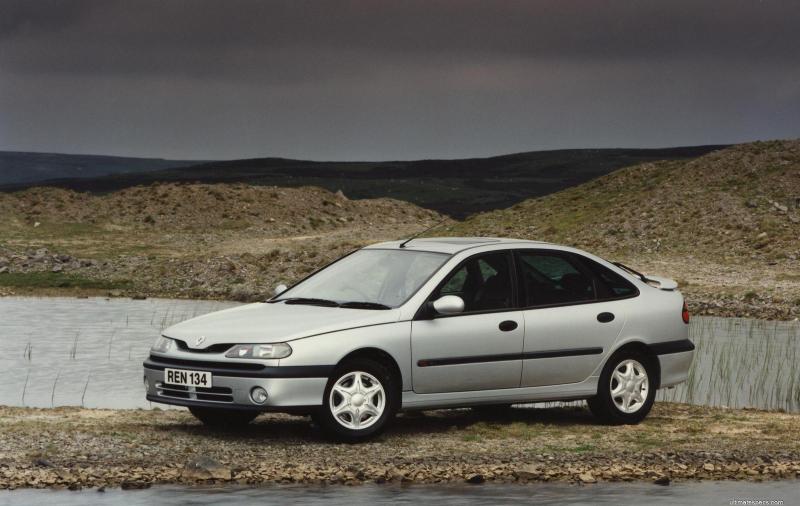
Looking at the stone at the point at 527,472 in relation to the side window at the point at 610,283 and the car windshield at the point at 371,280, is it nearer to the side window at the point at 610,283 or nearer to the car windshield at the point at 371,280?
the car windshield at the point at 371,280

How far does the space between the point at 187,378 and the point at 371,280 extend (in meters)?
2.02

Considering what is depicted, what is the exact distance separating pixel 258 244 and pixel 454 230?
27.5ft

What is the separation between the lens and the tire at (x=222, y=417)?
41.1 ft

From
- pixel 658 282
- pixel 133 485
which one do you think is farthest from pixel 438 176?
pixel 133 485

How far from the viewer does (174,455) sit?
10969mm

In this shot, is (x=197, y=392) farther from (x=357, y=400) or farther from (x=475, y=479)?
(x=475, y=479)

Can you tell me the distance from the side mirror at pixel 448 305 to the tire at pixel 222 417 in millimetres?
2035

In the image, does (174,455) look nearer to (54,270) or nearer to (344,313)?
(344,313)

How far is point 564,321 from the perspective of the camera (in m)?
12.8

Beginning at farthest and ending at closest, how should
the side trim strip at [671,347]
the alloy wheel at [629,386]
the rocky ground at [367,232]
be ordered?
the rocky ground at [367,232] → the side trim strip at [671,347] → the alloy wheel at [629,386]

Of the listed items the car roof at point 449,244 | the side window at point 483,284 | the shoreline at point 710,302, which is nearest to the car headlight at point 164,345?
the car roof at point 449,244

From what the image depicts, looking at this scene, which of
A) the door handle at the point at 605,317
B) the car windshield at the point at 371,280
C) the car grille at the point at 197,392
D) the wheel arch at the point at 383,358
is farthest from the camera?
the door handle at the point at 605,317

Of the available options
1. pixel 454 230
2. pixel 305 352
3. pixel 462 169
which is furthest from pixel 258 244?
pixel 462 169

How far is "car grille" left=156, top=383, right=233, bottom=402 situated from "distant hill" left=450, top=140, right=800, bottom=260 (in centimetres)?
3139
